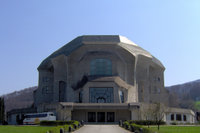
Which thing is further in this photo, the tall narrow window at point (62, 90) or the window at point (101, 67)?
the tall narrow window at point (62, 90)

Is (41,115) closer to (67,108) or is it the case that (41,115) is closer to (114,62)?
(67,108)

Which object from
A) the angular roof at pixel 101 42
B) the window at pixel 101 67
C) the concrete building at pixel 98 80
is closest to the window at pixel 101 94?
the concrete building at pixel 98 80

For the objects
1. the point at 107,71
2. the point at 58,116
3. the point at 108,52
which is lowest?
the point at 58,116

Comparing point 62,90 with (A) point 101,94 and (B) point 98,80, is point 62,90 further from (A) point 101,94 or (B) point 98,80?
(A) point 101,94

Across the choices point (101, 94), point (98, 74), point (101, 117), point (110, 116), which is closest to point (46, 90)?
point (98, 74)

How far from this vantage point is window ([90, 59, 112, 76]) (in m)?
58.8

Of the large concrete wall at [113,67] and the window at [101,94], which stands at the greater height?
the large concrete wall at [113,67]

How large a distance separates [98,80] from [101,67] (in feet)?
12.2

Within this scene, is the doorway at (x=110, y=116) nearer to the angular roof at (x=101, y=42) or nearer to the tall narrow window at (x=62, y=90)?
the tall narrow window at (x=62, y=90)

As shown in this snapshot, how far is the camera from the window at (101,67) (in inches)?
2313

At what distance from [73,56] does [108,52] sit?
683 cm

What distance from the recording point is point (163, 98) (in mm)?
70375

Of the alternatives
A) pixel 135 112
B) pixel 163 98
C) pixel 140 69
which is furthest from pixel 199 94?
pixel 135 112

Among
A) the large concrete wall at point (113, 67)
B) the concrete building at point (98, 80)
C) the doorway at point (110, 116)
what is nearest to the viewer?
the concrete building at point (98, 80)
